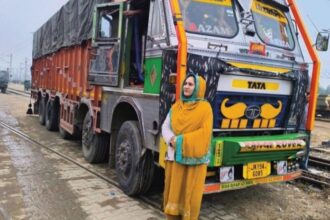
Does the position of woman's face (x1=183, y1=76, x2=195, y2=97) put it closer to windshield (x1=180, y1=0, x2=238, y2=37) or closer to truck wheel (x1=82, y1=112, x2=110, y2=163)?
windshield (x1=180, y1=0, x2=238, y2=37)

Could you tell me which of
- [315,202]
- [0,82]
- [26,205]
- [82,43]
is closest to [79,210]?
[26,205]

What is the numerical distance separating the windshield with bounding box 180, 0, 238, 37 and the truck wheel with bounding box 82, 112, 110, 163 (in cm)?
323

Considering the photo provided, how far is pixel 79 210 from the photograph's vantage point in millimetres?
5160

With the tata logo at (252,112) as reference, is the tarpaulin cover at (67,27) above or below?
above

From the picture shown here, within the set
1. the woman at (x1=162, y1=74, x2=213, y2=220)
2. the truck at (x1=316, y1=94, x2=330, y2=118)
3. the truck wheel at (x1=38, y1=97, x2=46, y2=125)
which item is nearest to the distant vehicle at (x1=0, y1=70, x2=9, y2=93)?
the truck wheel at (x1=38, y1=97, x2=46, y2=125)

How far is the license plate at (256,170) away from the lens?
497cm

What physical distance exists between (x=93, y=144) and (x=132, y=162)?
2145 millimetres

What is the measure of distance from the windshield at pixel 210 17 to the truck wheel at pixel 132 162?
5.42ft

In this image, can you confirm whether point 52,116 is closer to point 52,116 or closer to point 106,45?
point 52,116

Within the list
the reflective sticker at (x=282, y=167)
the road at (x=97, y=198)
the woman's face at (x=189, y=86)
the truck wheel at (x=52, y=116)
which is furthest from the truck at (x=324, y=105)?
the woman's face at (x=189, y=86)

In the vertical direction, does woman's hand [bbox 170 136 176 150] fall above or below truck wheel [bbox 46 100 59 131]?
above

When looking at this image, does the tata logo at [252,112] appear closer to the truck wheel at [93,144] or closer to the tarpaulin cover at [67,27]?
the truck wheel at [93,144]

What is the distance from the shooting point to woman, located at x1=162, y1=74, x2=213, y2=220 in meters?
3.96

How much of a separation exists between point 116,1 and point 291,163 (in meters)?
3.57
